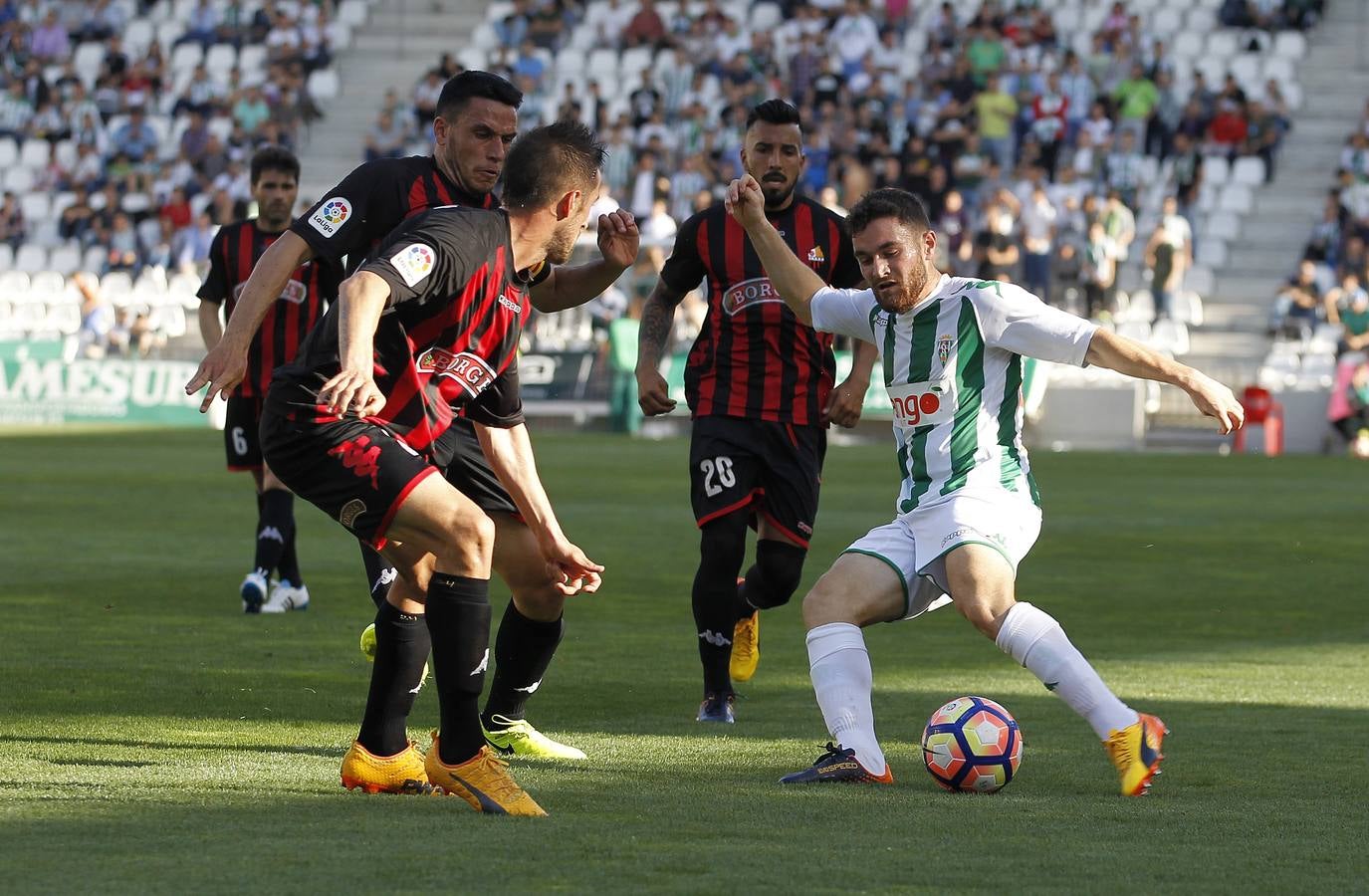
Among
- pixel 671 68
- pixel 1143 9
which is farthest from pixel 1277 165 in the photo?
pixel 671 68

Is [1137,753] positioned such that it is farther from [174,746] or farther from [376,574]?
[376,574]

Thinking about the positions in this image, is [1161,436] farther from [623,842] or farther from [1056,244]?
[623,842]

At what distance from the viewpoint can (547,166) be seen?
5469mm

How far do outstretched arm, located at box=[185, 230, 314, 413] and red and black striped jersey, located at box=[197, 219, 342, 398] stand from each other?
4.14 m

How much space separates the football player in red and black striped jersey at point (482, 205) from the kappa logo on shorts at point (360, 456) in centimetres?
86

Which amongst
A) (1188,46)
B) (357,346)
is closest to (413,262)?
(357,346)

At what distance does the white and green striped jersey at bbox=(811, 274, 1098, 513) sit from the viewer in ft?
20.0

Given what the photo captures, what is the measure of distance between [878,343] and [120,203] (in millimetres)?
29128

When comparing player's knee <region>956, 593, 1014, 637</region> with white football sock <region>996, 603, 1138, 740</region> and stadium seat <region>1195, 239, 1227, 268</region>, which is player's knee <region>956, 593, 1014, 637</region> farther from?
stadium seat <region>1195, 239, 1227, 268</region>

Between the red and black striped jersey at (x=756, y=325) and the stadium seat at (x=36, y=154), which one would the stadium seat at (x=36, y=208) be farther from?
the red and black striped jersey at (x=756, y=325)

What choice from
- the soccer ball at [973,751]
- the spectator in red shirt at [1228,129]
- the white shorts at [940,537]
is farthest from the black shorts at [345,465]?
the spectator in red shirt at [1228,129]

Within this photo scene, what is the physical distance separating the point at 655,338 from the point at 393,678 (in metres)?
2.78

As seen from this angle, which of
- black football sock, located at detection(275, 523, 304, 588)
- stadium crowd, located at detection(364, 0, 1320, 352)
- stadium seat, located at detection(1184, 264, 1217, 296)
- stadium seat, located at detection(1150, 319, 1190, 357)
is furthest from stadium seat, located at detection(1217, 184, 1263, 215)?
black football sock, located at detection(275, 523, 304, 588)

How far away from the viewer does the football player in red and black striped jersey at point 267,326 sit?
10.1 m
